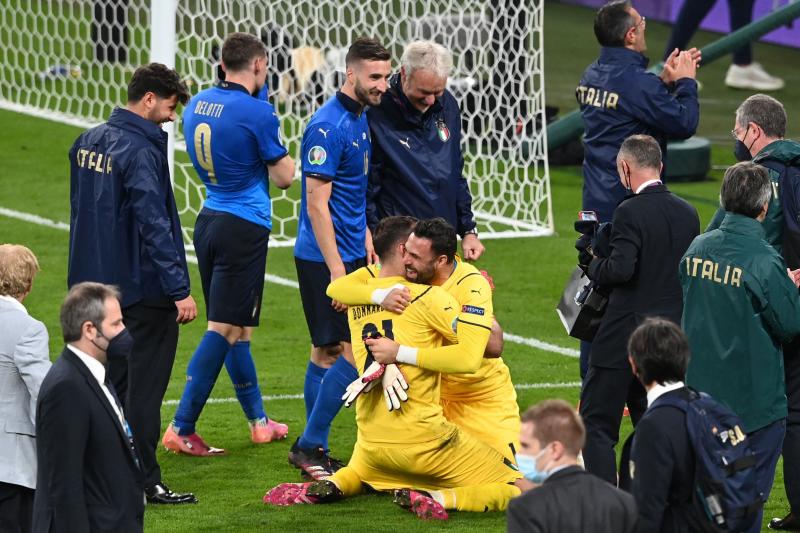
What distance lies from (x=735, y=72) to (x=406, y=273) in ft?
46.9

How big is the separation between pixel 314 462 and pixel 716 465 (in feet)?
9.63

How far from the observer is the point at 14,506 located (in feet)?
17.5

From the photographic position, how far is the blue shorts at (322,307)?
281 inches

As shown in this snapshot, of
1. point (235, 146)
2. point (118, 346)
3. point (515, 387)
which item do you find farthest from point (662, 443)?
point (515, 387)

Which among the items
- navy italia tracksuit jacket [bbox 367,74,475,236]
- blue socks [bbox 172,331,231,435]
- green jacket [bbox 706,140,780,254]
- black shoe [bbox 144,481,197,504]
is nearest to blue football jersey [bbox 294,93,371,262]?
navy italia tracksuit jacket [bbox 367,74,475,236]

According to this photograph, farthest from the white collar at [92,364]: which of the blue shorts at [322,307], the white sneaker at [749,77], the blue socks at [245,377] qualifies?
the white sneaker at [749,77]

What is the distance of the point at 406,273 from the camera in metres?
6.41

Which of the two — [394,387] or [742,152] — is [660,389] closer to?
[394,387]

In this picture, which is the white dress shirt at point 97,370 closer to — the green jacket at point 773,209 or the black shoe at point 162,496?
the black shoe at point 162,496

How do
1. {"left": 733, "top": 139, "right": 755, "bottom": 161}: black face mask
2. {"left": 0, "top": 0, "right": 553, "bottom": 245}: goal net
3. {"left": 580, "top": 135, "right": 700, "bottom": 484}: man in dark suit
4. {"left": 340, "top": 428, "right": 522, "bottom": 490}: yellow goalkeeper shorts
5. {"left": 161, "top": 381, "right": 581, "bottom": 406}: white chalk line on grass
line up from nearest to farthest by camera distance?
1. {"left": 580, "top": 135, "right": 700, "bottom": 484}: man in dark suit
2. {"left": 340, "top": 428, "right": 522, "bottom": 490}: yellow goalkeeper shorts
3. {"left": 733, "top": 139, "right": 755, "bottom": 161}: black face mask
4. {"left": 161, "top": 381, "right": 581, "bottom": 406}: white chalk line on grass
5. {"left": 0, "top": 0, "right": 553, "bottom": 245}: goal net

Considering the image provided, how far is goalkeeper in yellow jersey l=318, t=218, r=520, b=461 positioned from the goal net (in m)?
5.54

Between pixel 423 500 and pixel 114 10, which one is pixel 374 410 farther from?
Result: pixel 114 10

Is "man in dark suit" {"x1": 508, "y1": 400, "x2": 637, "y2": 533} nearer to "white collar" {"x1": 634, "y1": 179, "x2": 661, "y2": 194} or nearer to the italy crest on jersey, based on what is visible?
"white collar" {"x1": 634, "y1": 179, "x2": 661, "y2": 194}

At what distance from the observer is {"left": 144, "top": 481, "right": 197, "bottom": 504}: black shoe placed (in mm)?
6645
